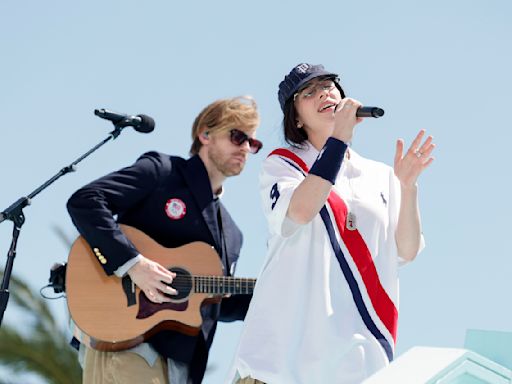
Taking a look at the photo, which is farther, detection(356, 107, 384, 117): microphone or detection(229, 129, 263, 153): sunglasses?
detection(229, 129, 263, 153): sunglasses

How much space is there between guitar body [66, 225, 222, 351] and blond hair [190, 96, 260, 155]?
26.9 inches

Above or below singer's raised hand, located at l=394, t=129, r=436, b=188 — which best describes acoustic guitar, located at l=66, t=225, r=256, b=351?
below

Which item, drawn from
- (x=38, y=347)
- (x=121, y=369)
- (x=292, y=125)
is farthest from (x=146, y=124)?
(x=38, y=347)

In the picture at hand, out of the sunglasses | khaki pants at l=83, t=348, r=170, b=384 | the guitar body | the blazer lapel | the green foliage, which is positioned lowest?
the green foliage

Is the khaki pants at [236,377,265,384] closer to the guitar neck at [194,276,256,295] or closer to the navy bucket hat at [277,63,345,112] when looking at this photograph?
the navy bucket hat at [277,63,345,112]

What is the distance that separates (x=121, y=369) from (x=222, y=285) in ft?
2.41

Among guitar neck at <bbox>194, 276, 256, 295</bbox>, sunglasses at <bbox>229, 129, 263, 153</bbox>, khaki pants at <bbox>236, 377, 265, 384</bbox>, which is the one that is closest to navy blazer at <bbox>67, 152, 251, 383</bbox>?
guitar neck at <bbox>194, 276, 256, 295</bbox>

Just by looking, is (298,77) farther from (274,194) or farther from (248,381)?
(248,381)

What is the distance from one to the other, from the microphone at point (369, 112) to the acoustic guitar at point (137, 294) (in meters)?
2.13

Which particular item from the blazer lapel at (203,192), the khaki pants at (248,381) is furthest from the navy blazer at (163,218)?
the khaki pants at (248,381)

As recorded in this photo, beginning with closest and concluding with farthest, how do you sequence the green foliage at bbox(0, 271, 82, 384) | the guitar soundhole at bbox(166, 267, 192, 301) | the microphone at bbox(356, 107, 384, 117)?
1. the microphone at bbox(356, 107, 384, 117)
2. the guitar soundhole at bbox(166, 267, 192, 301)
3. the green foliage at bbox(0, 271, 82, 384)

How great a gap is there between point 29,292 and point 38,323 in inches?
12.8

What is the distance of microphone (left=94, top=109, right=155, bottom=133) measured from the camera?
5334mm

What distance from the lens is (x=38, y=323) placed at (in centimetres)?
970
